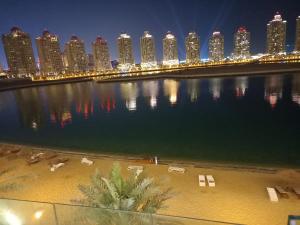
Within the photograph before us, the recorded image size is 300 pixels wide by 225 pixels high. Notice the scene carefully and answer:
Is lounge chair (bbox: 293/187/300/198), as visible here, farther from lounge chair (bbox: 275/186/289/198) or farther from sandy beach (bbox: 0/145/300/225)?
lounge chair (bbox: 275/186/289/198)

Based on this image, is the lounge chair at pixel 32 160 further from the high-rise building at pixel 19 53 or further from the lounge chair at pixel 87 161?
the high-rise building at pixel 19 53

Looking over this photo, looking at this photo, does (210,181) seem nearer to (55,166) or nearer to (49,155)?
(55,166)

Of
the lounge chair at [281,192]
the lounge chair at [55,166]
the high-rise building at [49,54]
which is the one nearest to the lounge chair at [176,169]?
the lounge chair at [281,192]

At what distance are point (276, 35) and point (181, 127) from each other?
20278 centimetres

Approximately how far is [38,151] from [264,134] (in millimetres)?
18898

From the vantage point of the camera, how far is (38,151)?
1927cm

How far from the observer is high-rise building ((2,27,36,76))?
561 feet

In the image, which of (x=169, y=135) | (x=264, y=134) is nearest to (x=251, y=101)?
(x=264, y=134)

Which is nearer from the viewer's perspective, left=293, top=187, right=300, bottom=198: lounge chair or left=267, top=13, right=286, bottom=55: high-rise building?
left=293, top=187, right=300, bottom=198: lounge chair

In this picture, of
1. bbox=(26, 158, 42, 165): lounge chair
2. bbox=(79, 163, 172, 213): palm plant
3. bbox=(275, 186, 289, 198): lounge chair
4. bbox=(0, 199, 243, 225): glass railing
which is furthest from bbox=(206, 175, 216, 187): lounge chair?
bbox=(26, 158, 42, 165): lounge chair

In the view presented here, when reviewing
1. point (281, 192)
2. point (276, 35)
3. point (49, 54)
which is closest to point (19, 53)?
point (49, 54)

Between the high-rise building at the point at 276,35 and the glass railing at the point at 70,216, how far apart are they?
720ft

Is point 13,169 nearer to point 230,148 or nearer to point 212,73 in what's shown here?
point 230,148

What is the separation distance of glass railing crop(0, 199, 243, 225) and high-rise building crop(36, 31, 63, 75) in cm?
19127
